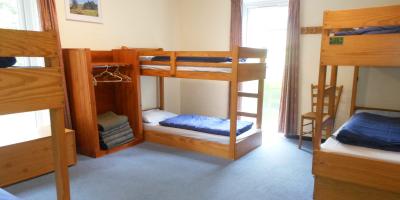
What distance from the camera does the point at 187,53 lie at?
10.9 ft

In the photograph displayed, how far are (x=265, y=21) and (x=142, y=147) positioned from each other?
2.69 metres

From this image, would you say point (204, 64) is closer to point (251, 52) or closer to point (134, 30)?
point (251, 52)

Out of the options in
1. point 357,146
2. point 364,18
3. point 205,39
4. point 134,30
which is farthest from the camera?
point 205,39

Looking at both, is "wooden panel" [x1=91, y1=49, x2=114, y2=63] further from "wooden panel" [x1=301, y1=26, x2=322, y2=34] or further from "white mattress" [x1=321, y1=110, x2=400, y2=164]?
"white mattress" [x1=321, y1=110, x2=400, y2=164]

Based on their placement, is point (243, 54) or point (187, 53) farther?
point (187, 53)

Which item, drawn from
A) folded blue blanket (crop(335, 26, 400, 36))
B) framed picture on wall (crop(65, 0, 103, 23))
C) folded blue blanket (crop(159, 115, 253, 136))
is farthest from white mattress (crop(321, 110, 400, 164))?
framed picture on wall (crop(65, 0, 103, 23))

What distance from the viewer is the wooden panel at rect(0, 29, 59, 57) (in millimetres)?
1177

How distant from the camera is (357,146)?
2.09 meters

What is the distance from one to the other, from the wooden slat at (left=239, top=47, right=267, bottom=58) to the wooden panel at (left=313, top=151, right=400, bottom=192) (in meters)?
1.42

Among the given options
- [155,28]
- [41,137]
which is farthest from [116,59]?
[41,137]

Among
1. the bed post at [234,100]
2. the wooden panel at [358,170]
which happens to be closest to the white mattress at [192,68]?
the bed post at [234,100]

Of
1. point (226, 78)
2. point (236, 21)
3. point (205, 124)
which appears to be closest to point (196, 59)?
point (226, 78)

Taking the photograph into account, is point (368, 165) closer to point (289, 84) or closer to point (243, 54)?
point (243, 54)

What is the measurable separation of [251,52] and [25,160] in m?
2.66
